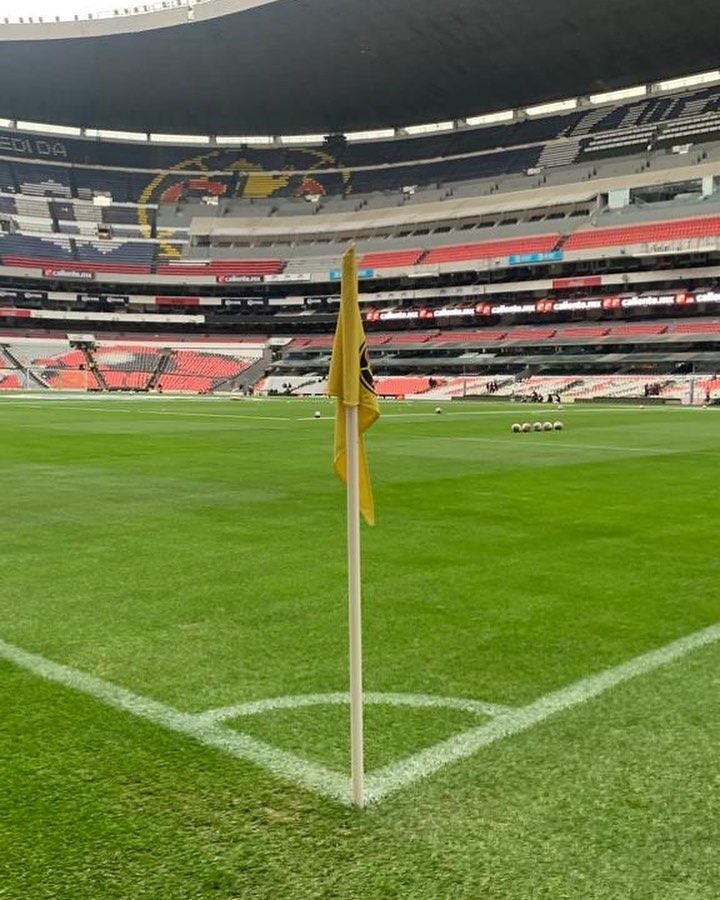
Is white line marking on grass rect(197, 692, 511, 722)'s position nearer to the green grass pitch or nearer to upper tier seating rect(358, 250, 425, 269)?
the green grass pitch

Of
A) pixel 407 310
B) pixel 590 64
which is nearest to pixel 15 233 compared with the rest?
pixel 407 310

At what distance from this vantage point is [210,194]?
103688 millimetres

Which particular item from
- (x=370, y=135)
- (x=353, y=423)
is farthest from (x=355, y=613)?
(x=370, y=135)

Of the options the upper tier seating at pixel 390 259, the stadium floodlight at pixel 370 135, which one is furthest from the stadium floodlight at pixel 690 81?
the stadium floodlight at pixel 370 135

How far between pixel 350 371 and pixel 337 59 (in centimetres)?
8618

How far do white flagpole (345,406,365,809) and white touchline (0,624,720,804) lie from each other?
15 centimetres

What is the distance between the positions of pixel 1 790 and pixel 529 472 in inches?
499

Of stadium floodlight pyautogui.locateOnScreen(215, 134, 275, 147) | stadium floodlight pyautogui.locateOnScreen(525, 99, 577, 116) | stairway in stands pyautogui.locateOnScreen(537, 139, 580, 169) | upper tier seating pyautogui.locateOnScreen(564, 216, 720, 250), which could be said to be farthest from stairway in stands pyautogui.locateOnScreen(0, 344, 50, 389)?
stadium floodlight pyautogui.locateOnScreen(525, 99, 577, 116)

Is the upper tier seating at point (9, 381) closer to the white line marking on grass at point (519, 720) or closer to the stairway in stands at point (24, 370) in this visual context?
the stairway in stands at point (24, 370)

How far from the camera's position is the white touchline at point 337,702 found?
10.8 feet

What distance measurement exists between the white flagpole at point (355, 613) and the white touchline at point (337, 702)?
0.51 ft

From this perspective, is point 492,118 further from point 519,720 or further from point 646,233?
point 519,720

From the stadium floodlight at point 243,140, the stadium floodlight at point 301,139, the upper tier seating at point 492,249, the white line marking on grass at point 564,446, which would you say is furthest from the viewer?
the stadium floodlight at point 243,140

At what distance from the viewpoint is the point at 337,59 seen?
3155 inches
